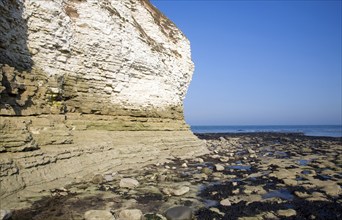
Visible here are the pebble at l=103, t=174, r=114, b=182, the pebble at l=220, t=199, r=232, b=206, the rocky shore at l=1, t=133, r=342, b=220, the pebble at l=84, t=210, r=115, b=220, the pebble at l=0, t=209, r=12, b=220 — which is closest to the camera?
the pebble at l=0, t=209, r=12, b=220

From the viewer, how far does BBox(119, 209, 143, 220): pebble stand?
8055 millimetres

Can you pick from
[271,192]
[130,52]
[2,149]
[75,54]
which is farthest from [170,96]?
[2,149]

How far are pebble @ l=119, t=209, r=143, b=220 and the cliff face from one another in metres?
3.51

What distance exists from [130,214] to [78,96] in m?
9.21

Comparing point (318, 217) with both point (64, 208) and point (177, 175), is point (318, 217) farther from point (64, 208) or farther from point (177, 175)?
point (64, 208)

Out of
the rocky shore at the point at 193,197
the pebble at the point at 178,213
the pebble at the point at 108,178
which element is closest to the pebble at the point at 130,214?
the rocky shore at the point at 193,197

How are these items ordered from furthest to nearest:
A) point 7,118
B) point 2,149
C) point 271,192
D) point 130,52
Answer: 1. point 130,52
2. point 271,192
3. point 7,118
4. point 2,149

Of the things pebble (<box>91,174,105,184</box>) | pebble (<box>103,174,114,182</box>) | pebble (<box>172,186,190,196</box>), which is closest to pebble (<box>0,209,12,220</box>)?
pebble (<box>91,174,105,184</box>)

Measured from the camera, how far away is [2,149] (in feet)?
31.4

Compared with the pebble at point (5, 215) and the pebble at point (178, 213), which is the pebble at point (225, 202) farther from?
the pebble at point (5, 215)

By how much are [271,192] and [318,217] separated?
9.33 feet

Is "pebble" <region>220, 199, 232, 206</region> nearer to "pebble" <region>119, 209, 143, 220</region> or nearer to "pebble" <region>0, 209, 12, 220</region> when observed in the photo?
A: "pebble" <region>119, 209, 143, 220</region>

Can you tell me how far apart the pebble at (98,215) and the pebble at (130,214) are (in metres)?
0.30

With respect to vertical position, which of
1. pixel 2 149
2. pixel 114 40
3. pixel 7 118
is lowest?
pixel 2 149
